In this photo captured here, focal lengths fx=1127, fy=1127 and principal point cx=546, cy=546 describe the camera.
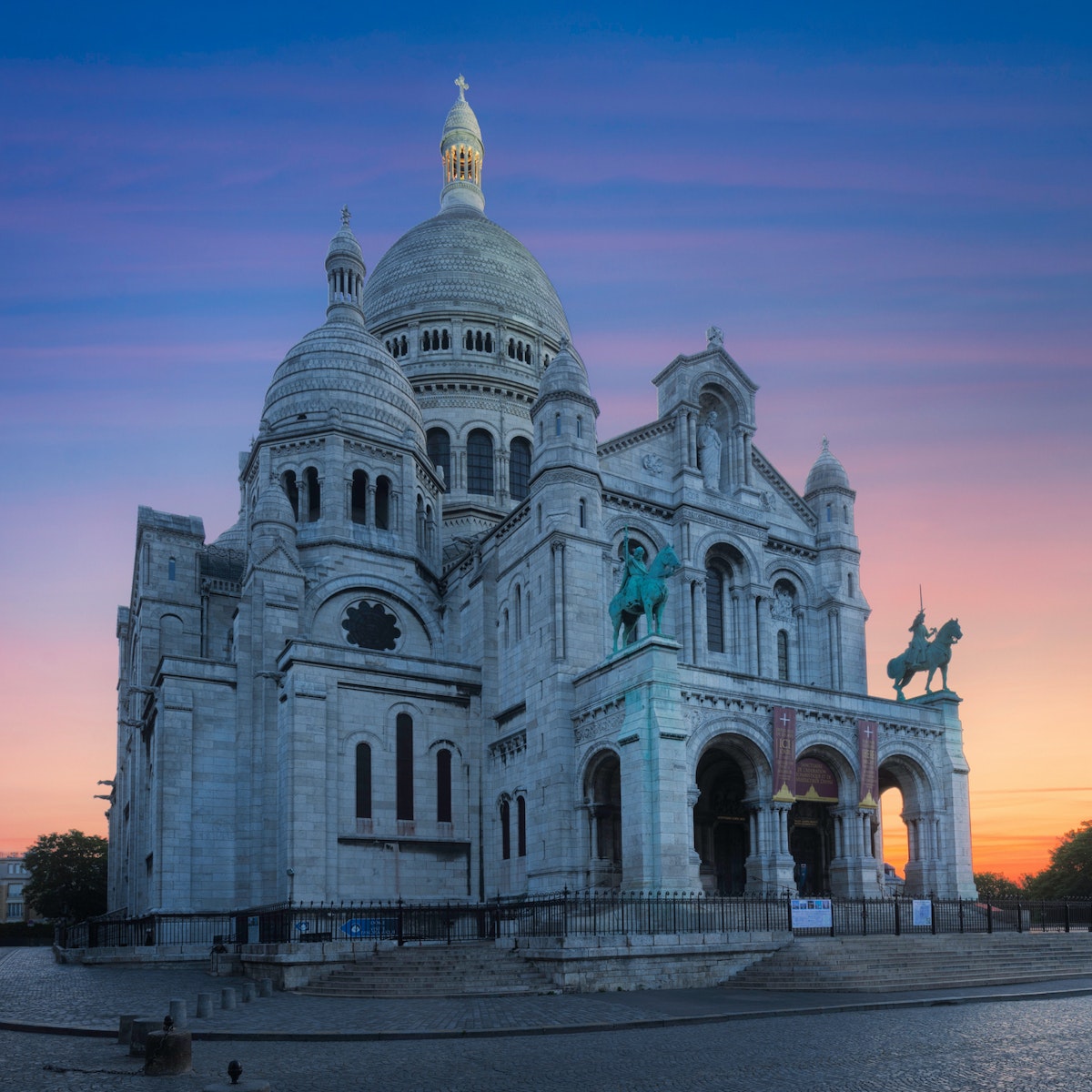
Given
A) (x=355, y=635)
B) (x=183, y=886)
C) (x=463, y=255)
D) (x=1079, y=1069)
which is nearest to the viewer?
(x=1079, y=1069)

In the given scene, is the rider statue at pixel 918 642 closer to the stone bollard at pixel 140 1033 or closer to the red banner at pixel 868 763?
the red banner at pixel 868 763

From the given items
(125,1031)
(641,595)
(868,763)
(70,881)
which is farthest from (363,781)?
(70,881)

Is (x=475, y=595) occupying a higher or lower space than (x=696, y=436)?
lower

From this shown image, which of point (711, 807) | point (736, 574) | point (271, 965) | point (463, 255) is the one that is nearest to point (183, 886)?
point (271, 965)

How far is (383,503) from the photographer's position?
53000mm

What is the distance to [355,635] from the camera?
49.2 m

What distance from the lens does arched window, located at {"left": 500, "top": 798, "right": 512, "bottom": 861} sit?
4309 cm

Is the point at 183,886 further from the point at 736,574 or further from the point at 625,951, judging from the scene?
the point at 736,574

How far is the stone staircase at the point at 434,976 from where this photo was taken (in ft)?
85.8

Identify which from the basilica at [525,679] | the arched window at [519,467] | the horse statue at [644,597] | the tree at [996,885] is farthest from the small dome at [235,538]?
the tree at [996,885]

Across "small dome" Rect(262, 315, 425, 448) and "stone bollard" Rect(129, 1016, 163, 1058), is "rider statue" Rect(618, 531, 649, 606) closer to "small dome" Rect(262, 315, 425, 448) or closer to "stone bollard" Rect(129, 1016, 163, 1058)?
"small dome" Rect(262, 315, 425, 448)

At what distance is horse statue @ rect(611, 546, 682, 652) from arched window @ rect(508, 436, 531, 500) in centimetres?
2772

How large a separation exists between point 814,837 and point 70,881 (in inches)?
2354

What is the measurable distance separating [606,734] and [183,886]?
16522 millimetres
